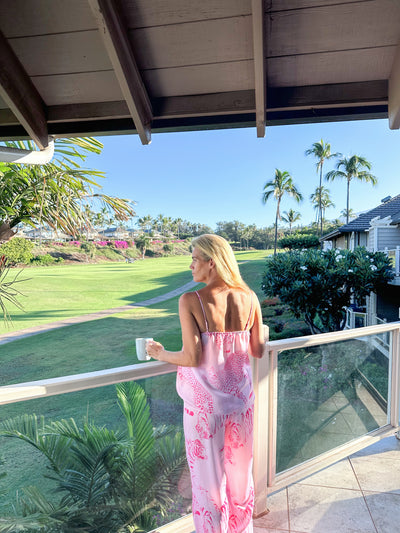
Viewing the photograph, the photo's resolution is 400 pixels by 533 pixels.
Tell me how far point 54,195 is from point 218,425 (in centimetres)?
243

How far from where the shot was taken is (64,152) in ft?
8.93

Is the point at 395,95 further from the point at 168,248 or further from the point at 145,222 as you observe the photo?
the point at 145,222

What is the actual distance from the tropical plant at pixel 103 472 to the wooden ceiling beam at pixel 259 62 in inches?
44.0

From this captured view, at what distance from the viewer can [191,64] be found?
124 centimetres

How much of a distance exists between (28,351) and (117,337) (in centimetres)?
501

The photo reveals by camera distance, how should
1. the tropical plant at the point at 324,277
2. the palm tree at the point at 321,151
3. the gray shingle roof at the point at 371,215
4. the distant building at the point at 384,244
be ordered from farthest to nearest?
the palm tree at the point at 321,151 → the gray shingle roof at the point at 371,215 → the distant building at the point at 384,244 → the tropical plant at the point at 324,277

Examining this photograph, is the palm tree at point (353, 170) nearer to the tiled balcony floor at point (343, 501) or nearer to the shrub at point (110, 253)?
the shrub at point (110, 253)

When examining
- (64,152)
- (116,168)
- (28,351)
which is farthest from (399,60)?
(116,168)

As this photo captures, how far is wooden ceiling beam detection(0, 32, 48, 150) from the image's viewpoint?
1136 mm

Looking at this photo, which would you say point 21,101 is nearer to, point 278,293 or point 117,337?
point 278,293

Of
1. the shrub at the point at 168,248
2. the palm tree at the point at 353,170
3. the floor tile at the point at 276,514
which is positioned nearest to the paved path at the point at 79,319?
the shrub at the point at 168,248

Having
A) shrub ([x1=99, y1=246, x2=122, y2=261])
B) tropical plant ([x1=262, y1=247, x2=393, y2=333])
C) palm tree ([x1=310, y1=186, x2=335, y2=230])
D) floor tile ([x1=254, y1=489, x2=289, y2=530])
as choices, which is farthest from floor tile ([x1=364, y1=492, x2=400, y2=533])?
palm tree ([x1=310, y1=186, x2=335, y2=230])

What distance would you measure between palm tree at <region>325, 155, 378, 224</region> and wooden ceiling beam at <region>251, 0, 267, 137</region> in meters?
35.1

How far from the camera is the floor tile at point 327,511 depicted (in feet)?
5.21
